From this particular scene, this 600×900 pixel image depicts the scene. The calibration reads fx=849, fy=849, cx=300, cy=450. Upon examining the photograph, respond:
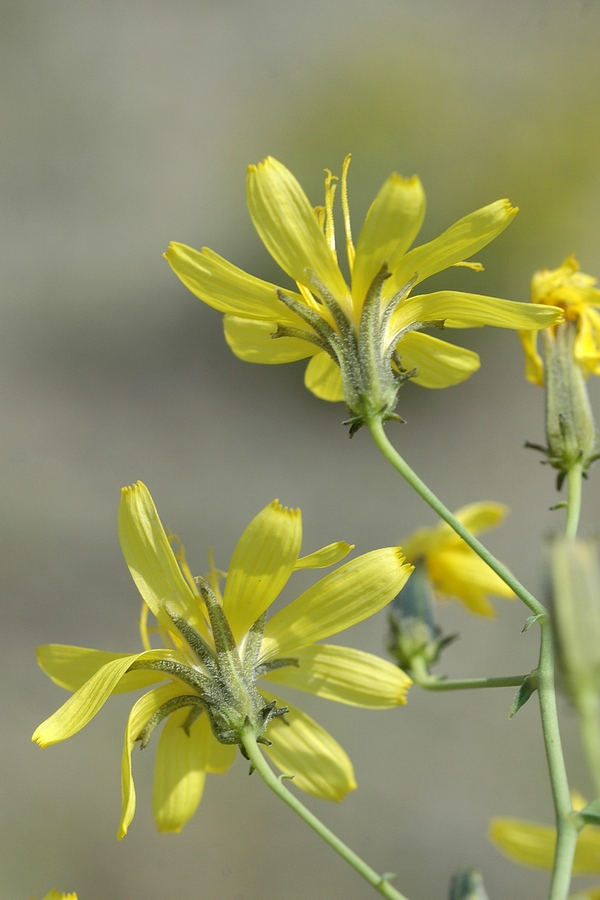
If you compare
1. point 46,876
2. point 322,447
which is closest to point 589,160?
point 322,447

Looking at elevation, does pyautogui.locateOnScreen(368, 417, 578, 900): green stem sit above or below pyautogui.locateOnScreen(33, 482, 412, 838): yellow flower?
below

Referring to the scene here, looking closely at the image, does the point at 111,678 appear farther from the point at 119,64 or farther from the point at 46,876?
the point at 119,64

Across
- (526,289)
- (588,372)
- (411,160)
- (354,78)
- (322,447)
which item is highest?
(354,78)

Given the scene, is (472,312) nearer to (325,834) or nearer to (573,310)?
(573,310)

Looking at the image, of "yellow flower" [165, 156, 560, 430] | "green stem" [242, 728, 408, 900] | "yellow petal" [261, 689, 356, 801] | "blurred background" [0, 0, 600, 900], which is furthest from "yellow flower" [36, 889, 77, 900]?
"blurred background" [0, 0, 600, 900]

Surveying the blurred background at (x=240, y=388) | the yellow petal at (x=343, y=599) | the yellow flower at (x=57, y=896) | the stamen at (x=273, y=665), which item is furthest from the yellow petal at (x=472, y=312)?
the blurred background at (x=240, y=388)

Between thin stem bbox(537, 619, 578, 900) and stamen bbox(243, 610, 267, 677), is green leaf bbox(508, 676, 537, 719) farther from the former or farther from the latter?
stamen bbox(243, 610, 267, 677)
